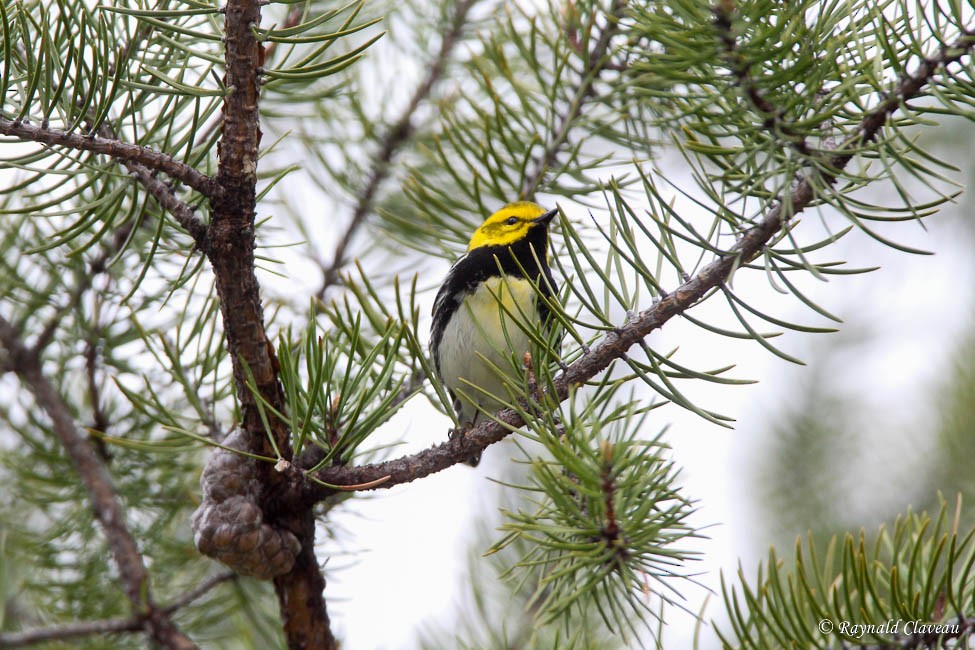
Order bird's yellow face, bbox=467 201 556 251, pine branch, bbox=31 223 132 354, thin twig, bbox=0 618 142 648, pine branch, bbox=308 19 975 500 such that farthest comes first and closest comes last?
bird's yellow face, bbox=467 201 556 251 → pine branch, bbox=31 223 132 354 → thin twig, bbox=0 618 142 648 → pine branch, bbox=308 19 975 500

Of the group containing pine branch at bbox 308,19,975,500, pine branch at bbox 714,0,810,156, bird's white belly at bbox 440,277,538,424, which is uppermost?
bird's white belly at bbox 440,277,538,424

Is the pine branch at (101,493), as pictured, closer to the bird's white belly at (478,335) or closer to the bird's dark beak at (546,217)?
the bird's white belly at (478,335)

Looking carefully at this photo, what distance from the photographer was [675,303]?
861 mm

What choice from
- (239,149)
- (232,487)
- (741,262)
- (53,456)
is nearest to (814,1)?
(741,262)

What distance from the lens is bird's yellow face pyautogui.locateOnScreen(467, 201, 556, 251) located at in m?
1.67

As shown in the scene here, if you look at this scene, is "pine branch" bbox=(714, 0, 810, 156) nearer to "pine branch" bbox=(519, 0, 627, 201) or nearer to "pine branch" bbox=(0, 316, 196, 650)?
"pine branch" bbox=(519, 0, 627, 201)

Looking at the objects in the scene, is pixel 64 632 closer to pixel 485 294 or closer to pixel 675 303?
pixel 675 303

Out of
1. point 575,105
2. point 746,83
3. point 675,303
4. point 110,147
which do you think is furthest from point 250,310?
point 575,105

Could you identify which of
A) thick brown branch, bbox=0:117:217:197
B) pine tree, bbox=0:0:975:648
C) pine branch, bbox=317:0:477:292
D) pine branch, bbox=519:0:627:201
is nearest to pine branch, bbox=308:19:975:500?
pine tree, bbox=0:0:975:648

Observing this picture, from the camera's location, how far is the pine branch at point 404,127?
69.1 inches

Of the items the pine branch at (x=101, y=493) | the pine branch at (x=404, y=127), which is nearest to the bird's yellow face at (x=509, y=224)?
the pine branch at (x=404, y=127)

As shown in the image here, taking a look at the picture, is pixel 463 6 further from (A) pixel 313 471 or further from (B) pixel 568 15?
(A) pixel 313 471

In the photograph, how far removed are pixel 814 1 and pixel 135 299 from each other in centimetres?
116

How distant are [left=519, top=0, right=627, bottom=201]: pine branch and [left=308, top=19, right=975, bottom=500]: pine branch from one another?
0.58 meters
